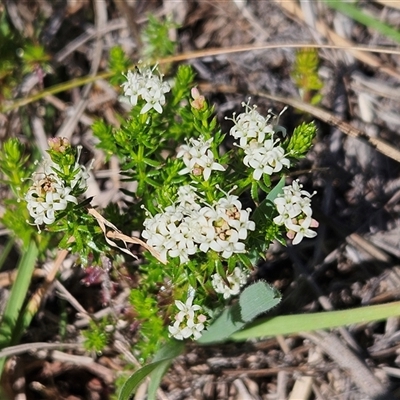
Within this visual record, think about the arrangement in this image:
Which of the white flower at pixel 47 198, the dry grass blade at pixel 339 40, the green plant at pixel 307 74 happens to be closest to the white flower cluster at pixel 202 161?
the white flower at pixel 47 198

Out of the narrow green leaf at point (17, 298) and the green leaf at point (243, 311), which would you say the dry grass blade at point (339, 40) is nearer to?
the green leaf at point (243, 311)

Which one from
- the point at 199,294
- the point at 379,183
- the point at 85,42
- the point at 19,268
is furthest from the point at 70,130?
the point at 379,183

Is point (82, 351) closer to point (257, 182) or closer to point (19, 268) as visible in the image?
point (19, 268)

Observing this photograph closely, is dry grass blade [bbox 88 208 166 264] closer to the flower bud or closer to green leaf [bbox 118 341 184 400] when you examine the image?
green leaf [bbox 118 341 184 400]

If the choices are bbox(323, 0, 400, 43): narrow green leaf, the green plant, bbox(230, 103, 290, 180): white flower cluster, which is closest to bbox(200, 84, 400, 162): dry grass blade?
the green plant

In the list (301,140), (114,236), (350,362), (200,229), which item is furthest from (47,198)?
(350,362)
